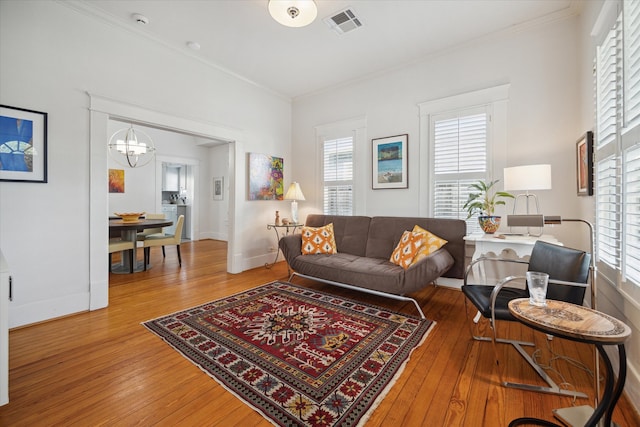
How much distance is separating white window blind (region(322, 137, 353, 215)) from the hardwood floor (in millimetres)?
2334

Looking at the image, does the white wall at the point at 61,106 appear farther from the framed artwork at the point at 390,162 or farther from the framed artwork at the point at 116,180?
the framed artwork at the point at 116,180

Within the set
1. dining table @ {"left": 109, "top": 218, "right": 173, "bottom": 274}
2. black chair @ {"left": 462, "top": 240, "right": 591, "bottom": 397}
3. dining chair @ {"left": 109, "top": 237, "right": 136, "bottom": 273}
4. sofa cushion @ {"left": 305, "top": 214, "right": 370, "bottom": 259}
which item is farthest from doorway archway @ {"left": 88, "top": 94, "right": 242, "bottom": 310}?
black chair @ {"left": 462, "top": 240, "right": 591, "bottom": 397}

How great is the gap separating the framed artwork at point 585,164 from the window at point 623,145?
0.42 metres

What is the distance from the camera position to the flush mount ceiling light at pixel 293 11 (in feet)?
7.90

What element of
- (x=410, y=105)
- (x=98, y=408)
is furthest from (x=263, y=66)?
(x=98, y=408)

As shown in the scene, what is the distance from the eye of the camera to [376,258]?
3578 millimetres

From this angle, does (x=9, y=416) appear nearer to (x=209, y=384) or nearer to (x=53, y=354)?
(x=53, y=354)

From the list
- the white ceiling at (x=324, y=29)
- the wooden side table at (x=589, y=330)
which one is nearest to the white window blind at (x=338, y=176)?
the white ceiling at (x=324, y=29)

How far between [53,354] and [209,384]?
132cm

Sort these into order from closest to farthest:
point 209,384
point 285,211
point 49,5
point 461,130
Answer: point 209,384, point 49,5, point 461,130, point 285,211

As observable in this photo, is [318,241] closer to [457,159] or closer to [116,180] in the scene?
[457,159]

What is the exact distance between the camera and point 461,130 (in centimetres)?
351

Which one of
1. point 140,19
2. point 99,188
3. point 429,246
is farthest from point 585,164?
point 99,188

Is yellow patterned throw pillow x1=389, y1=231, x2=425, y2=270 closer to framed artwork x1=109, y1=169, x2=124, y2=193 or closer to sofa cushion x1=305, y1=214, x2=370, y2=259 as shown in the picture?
sofa cushion x1=305, y1=214, x2=370, y2=259
